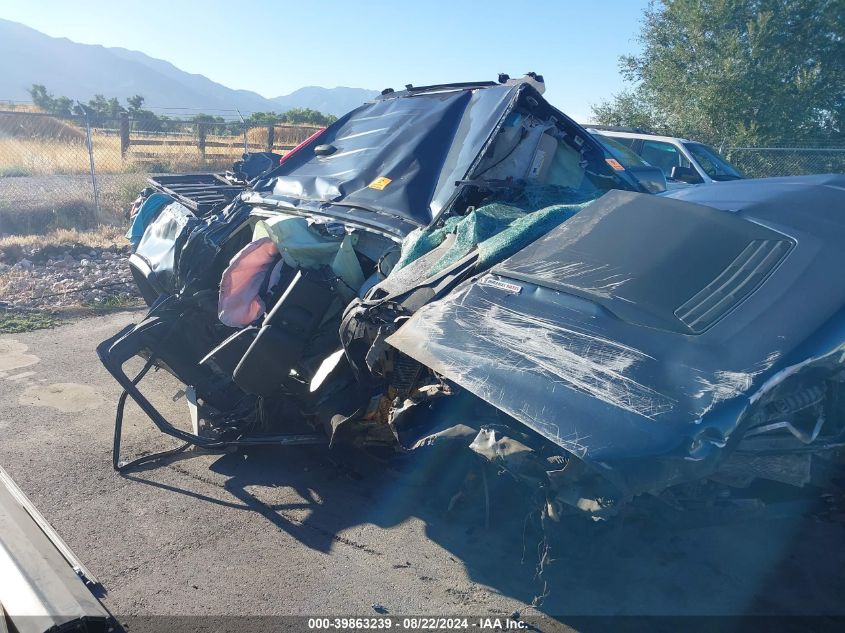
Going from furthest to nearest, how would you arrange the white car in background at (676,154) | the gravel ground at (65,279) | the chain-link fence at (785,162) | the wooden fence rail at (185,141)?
the wooden fence rail at (185,141)
the chain-link fence at (785,162)
the white car in background at (676,154)
the gravel ground at (65,279)

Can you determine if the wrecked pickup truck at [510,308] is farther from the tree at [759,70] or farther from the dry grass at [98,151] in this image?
the tree at [759,70]

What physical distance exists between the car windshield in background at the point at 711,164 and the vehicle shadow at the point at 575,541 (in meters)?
7.94

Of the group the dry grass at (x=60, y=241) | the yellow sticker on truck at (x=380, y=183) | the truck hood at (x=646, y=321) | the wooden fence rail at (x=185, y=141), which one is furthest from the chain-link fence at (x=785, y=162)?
the truck hood at (x=646, y=321)

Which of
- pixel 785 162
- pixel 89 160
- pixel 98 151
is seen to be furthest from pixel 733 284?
pixel 98 151

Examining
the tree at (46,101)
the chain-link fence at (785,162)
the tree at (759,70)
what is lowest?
the tree at (46,101)

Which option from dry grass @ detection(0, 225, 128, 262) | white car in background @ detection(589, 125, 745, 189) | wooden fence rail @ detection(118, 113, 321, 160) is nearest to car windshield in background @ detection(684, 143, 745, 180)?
white car in background @ detection(589, 125, 745, 189)

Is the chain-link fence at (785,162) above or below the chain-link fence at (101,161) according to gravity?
above

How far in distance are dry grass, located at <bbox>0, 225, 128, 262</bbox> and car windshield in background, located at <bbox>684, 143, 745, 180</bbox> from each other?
8.66m

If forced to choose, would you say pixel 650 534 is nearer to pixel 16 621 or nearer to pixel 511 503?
pixel 511 503

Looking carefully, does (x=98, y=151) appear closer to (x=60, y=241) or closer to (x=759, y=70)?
(x=60, y=241)

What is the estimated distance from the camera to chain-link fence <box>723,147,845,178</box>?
51.5ft

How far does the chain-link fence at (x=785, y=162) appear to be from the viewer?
51.5ft

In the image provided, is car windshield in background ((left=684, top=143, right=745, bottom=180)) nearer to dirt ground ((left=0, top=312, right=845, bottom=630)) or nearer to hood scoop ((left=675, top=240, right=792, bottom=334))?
hood scoop ((left=675, top=240, right=792, bottom=334))

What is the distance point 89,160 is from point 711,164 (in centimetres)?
1192
